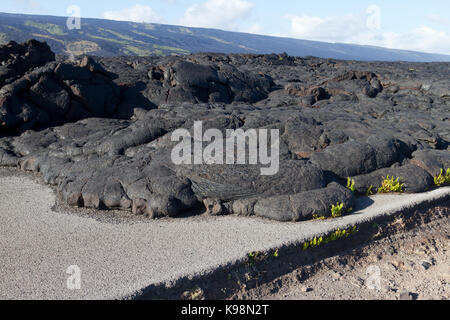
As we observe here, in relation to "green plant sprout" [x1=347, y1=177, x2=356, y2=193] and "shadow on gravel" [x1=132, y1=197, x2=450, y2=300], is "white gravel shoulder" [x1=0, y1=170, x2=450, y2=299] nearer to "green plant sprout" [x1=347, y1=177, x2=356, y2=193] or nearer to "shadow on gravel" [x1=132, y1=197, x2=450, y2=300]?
"shadow on gravel" [x1=132, y1=197, x2=450, y2=300]

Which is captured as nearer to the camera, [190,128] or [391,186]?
[391,186]

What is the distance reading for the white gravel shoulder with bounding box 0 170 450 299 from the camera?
6.69m

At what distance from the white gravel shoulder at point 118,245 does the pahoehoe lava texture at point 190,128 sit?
0.66 meters

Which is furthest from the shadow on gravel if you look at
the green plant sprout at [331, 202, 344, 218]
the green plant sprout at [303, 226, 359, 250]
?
the green plant sprout at [331, 202, 344, 218]

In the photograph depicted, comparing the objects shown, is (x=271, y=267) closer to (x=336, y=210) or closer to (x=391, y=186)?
(x=336, y=210)

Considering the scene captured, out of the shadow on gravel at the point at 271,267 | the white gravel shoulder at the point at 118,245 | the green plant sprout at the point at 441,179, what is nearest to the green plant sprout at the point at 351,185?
the white gravel shoulder at the point at 118,245

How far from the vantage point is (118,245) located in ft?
26.7

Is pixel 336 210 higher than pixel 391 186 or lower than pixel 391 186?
lower

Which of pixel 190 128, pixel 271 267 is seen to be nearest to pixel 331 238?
pixel 271 267

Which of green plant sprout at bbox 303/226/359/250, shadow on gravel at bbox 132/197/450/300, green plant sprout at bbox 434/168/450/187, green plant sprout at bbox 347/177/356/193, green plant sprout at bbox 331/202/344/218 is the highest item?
green plant sprout at bbox 434/168/450/187

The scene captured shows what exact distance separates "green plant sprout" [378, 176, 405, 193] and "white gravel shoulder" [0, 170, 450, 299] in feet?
1.46

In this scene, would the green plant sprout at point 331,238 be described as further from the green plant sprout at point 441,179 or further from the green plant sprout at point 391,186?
the green plant sprout at point 441,179

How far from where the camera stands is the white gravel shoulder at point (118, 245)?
6.69 meters

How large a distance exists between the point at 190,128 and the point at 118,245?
6582mm
